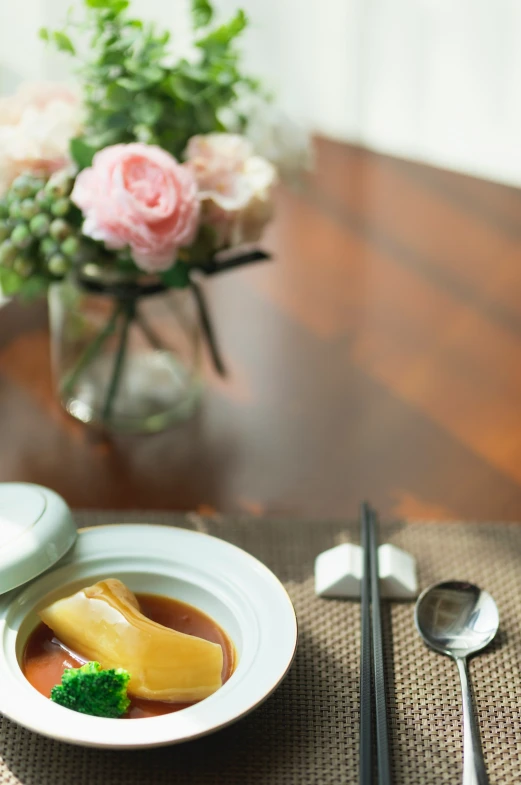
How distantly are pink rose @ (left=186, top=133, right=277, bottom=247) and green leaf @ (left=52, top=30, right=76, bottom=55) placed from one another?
16 cm

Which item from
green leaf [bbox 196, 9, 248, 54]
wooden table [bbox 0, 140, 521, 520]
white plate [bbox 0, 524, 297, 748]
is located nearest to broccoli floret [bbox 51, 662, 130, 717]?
white plate [bbox 0, 524, 297, 748]

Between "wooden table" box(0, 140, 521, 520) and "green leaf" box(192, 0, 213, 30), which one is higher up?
"green leaf" box(192, 0, 213, 30)

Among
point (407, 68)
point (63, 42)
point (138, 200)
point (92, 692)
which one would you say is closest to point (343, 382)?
point (138, 200)

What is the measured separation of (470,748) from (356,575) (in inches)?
7.9

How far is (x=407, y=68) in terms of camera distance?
2.32 metres

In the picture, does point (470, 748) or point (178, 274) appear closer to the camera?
point (470, 748)

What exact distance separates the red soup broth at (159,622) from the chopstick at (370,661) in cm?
11

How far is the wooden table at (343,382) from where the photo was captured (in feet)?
3.49

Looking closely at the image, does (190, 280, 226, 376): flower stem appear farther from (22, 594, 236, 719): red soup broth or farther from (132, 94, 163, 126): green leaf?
(22, 594, 236, 719): red soup broth

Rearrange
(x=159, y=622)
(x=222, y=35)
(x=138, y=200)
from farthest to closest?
1. (x=222, y=35)
2. (x=138, y=200)
3. (x=159, y=622)

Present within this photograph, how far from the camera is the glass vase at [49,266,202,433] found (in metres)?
1.13

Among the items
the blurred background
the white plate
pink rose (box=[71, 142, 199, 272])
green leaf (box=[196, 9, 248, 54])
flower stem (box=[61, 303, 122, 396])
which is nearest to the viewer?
the white plate

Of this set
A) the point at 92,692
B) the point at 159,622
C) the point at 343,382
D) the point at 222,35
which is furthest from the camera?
the point at 343,382

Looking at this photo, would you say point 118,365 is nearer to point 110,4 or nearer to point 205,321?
point 205,321
